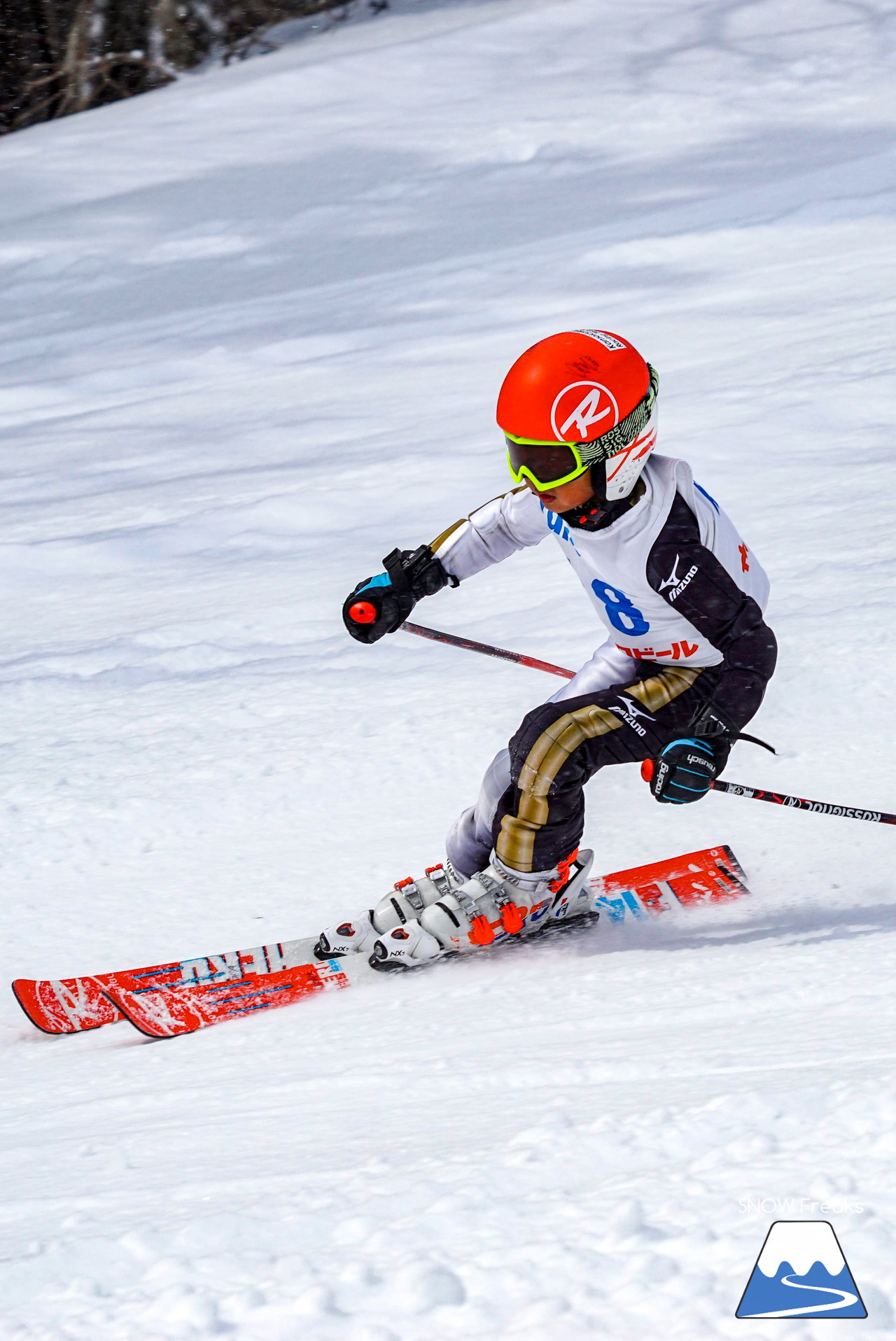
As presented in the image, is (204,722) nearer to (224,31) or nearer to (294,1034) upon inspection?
(294,1034)

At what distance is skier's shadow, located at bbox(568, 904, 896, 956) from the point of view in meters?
3.03

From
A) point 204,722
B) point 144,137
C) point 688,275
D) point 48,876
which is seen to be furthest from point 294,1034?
point 144,137

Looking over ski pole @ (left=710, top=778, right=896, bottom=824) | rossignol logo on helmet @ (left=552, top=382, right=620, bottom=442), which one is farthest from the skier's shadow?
rossignol logo on helmet @ (left=552, top=382, right=620, bottom=442)

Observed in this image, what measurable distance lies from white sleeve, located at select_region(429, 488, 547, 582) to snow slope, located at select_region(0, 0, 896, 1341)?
887 mm

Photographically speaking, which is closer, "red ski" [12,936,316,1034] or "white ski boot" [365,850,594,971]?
"red ski" [12,936,316,1034]

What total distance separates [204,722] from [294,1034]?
72.1 inches

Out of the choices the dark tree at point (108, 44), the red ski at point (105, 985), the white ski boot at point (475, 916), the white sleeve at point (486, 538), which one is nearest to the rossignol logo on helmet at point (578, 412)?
the white sleeve at point (486, 538)

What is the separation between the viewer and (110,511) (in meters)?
6.64

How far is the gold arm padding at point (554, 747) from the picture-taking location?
9.77 feet

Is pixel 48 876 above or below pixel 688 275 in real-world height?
below

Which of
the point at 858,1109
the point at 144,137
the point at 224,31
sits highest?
the point at 224,31

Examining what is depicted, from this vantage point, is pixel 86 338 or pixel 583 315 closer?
pixel 583 315
